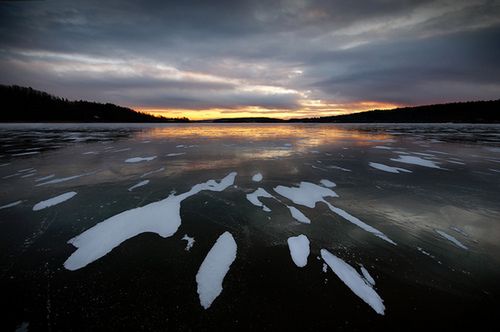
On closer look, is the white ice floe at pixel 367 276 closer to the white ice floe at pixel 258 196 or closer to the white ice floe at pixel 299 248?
the white ice floe at pixel 299 248

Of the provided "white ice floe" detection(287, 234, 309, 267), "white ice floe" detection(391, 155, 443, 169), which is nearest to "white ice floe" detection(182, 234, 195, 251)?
"white ice floe" detection(287, 234, 309, 267)

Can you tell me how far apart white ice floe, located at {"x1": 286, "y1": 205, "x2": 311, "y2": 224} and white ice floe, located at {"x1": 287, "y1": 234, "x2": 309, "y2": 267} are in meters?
0.57

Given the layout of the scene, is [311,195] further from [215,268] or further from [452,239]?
[215,268]

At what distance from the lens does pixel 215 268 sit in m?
2.85

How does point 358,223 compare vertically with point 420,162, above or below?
above

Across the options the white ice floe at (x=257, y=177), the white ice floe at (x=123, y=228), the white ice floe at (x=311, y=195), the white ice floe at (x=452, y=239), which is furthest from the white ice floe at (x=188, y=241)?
the white ice floe at (x=452, y=239)

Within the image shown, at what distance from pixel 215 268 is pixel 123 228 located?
196cm

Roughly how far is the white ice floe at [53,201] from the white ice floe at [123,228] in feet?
5.63

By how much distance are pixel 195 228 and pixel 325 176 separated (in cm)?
476

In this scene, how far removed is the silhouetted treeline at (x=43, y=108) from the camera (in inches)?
3824

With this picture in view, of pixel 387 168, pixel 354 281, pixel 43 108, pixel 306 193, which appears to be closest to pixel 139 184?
pixel 306 193

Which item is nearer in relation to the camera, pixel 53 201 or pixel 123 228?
pixel 123 228

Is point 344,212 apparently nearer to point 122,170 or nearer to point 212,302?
point 212,302

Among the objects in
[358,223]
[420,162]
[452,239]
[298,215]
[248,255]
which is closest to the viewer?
[248,255]
